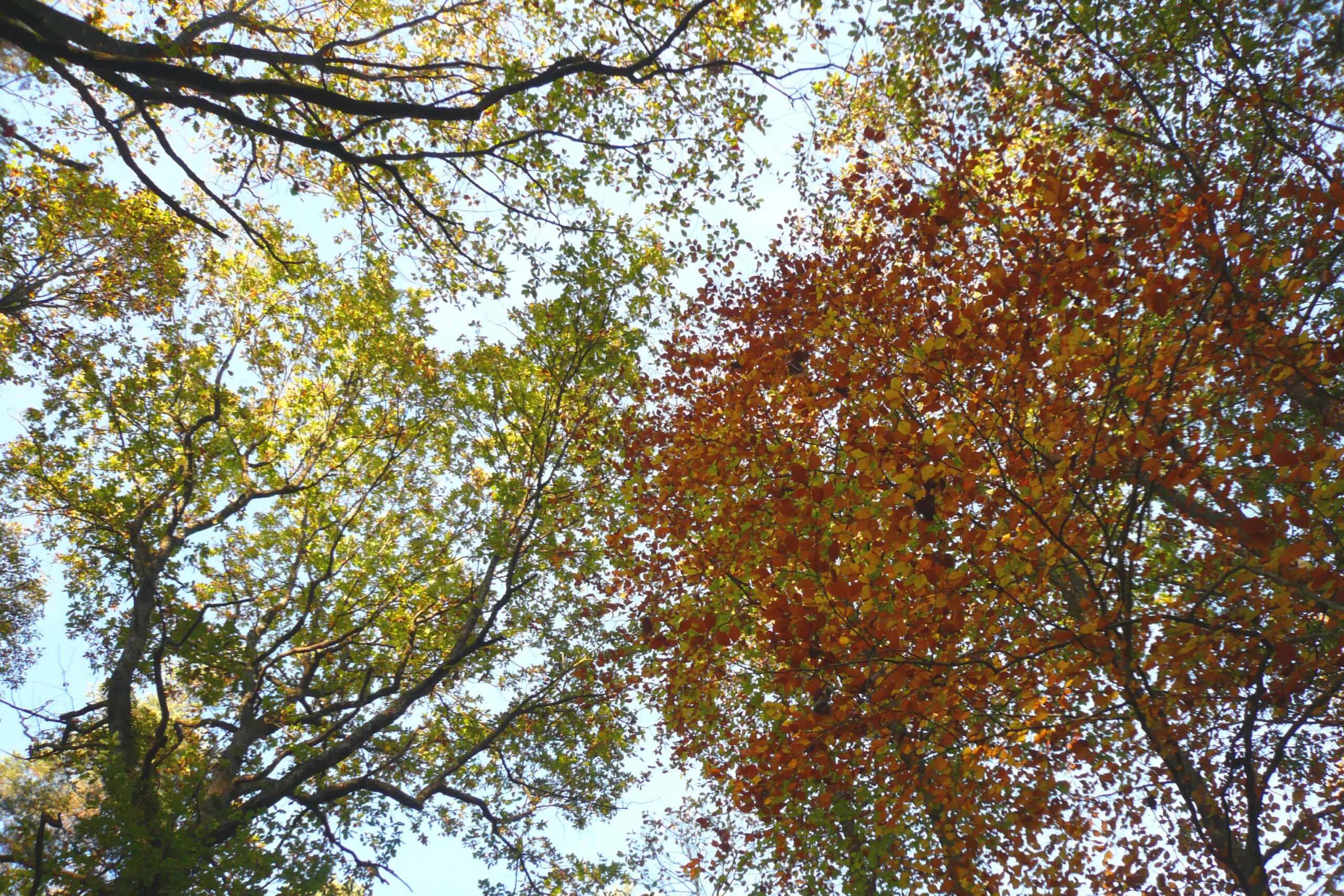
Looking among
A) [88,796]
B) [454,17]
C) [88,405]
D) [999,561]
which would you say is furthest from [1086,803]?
[88,405]

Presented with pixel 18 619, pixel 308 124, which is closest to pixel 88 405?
pixel 18 619

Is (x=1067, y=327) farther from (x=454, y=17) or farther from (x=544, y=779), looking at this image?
(x=544, y=779)

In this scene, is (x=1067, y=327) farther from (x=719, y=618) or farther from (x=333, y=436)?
(x=333, y=436)

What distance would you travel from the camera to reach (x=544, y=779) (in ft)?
39.1

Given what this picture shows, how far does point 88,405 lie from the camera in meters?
10.8

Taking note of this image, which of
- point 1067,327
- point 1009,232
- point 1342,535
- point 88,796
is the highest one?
point 1009,232

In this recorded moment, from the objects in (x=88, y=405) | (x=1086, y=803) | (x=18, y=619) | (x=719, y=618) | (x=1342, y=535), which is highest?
(x=88, y=405)

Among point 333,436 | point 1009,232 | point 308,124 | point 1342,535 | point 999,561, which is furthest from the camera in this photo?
point 333,436

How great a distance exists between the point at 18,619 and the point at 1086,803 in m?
20.6

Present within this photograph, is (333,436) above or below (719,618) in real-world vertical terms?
above

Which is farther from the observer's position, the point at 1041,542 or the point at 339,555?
the point at 339,555

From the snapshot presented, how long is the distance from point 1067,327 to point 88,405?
1628 centimetres

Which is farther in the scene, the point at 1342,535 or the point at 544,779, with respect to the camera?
the point at 544,779

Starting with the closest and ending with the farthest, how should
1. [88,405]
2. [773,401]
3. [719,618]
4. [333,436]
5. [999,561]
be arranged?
[999,561]
[719,618]
[88,405]
[773,401]
[333,436]
